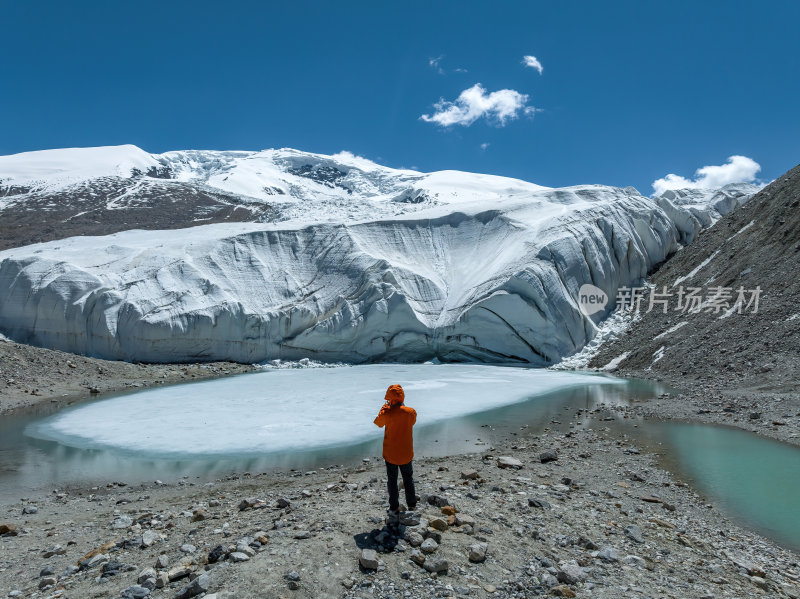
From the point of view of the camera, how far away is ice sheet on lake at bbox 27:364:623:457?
9.66 m

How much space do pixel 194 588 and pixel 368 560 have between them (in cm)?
108

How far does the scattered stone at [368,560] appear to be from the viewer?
3.49 m

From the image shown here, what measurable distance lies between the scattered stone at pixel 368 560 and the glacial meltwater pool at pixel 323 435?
13.1 feet

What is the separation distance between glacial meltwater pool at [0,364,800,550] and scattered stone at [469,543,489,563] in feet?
10.5

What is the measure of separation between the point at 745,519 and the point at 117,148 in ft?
464

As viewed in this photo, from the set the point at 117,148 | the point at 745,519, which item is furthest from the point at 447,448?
the point at 117,148

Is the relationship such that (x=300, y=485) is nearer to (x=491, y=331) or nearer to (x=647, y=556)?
(x=647, y=556)

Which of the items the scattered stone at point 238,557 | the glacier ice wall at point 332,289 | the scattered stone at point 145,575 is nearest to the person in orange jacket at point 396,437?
the scattered stone at point 238,557

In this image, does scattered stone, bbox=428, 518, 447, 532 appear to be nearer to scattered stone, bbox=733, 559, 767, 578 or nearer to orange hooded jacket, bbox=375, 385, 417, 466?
orange hooded jacket, bbox=375, 385, 417, 466

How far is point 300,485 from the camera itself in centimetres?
678

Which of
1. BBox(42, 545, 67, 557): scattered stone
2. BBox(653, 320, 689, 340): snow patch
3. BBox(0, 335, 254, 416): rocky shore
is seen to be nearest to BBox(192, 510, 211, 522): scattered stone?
BBox(42, 545, 67, 557): scattered stone

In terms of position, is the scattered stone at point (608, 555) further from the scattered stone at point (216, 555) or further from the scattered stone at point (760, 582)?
the scattered stone at point (216, 555)

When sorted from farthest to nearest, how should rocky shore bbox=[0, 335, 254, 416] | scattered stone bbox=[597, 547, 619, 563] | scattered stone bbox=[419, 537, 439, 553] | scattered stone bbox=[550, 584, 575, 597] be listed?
rocky shore bbox=[0, 335, 254, 416] → scattered stone bbox=[597, 547, 619, 563] → scattered stone bbox=[419, 537, 439, 553] → scattered stone bbox=[550, 584, 575, 597]

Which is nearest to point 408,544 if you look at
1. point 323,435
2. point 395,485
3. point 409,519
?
point 409,519
